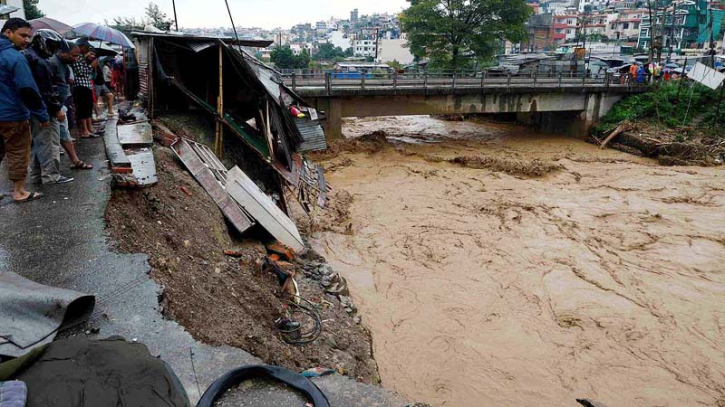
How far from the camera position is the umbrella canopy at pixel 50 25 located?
11.1 m

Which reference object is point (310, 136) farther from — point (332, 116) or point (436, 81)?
point (436, 81)

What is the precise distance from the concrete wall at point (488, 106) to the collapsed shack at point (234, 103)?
264 inches

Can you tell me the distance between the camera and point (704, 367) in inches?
244

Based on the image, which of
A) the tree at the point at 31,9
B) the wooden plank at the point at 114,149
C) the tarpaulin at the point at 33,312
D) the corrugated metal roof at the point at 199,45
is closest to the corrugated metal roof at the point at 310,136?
the corrugated metal roof at the point at 199,45

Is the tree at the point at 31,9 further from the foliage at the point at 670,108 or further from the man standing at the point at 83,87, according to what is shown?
the foliage at the point at 670,108

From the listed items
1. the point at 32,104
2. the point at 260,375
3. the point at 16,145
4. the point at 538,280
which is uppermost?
the point at 32,104

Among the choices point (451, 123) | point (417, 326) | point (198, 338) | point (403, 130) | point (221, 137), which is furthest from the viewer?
point (451, 123)

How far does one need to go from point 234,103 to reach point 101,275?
23.3 ft

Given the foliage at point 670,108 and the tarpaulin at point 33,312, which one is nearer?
the tarpaulin at point 33,312

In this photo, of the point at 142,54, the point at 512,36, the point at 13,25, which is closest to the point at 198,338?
the point at 13,25

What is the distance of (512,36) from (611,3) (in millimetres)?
83655

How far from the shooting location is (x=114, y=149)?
7.05m

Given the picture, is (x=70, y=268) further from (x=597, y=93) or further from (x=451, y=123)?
(x=451, y=123)

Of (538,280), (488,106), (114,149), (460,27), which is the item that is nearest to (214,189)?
(114,149)
